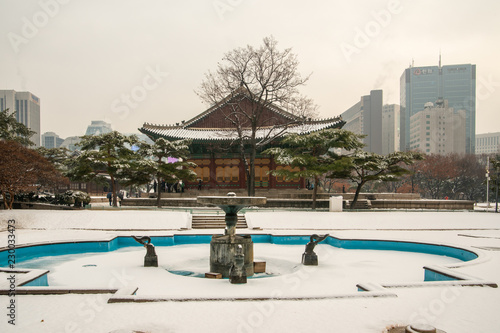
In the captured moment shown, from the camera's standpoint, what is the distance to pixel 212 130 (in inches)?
1302

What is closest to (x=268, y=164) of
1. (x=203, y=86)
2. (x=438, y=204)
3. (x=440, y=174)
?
(x=203, y=86)

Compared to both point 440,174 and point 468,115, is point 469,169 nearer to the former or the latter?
point 440,174

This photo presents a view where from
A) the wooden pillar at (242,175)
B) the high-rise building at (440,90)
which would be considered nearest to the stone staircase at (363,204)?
the wooden pillar at (242,175)

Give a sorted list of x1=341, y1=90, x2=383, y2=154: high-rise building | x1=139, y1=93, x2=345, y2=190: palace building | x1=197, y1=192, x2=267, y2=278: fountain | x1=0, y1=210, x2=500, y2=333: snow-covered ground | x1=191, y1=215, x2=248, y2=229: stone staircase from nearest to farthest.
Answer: x1=0, y1=210, x2=500, y2=333: snow-covered ground, x1=197, y1=192, x2=267, y2=278: fountain, x1=191, y1=215, x2=248, y2=229: stone staircase, x1=139, y1=93, x2=345, y2=190: palace building, x1=341, y1=90, x2=383, y2=154: high-rise building

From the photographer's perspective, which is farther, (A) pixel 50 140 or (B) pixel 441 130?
(A) pixel 50 140

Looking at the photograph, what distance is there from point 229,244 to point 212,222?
9.34m

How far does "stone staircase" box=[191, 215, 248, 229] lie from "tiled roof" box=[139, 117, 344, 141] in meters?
10.9

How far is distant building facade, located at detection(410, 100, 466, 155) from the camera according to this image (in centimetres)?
7938

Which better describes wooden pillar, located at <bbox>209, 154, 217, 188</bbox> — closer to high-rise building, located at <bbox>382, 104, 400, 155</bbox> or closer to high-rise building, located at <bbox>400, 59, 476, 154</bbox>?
high-rise building, located at <bbox>400, 59, 476, 154</bbox>

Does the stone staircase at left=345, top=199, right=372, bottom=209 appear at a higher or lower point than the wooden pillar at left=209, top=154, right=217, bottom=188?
lower

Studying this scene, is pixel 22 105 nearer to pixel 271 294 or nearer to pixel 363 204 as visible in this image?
pixel 363 204

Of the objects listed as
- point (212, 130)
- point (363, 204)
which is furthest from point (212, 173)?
point (363, 204)

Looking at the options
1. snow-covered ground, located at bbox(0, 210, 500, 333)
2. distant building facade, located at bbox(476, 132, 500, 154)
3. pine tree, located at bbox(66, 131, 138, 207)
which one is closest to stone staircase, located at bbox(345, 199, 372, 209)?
snow-covered ground, located at bbox(0, 210, 500, 333)

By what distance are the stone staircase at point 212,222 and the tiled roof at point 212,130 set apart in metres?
10.9
